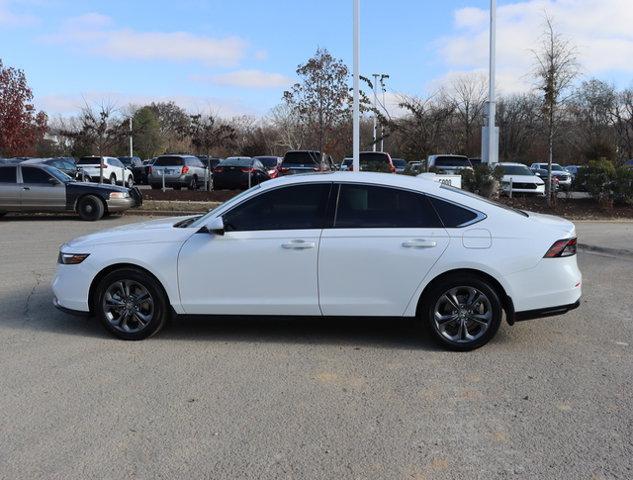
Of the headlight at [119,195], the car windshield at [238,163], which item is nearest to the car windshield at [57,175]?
the headlight at [119,195]

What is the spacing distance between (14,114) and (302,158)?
20726mm

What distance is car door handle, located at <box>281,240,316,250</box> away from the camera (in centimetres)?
537

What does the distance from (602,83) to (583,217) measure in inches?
2422

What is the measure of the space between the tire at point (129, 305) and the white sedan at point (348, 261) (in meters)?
0.01

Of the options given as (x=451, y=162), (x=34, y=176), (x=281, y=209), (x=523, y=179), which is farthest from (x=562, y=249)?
(x=451, y=162)

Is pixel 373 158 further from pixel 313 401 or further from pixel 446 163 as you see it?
pixel 313 401

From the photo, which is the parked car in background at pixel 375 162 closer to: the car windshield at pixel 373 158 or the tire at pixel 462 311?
the car windshield at pixel 373 158

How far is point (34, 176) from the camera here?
16328mm

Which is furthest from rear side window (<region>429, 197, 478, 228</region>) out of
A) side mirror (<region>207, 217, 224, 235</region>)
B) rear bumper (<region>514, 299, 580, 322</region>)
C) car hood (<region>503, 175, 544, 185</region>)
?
car hood (<region>503, 175, 544, 185</region>)

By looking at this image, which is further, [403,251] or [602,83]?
[602,83]

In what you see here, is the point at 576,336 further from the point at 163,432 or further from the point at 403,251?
the point at 163,432

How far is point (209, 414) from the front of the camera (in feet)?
13.5

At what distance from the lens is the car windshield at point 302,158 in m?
21.0

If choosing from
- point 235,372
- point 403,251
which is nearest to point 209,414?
point 235,372
